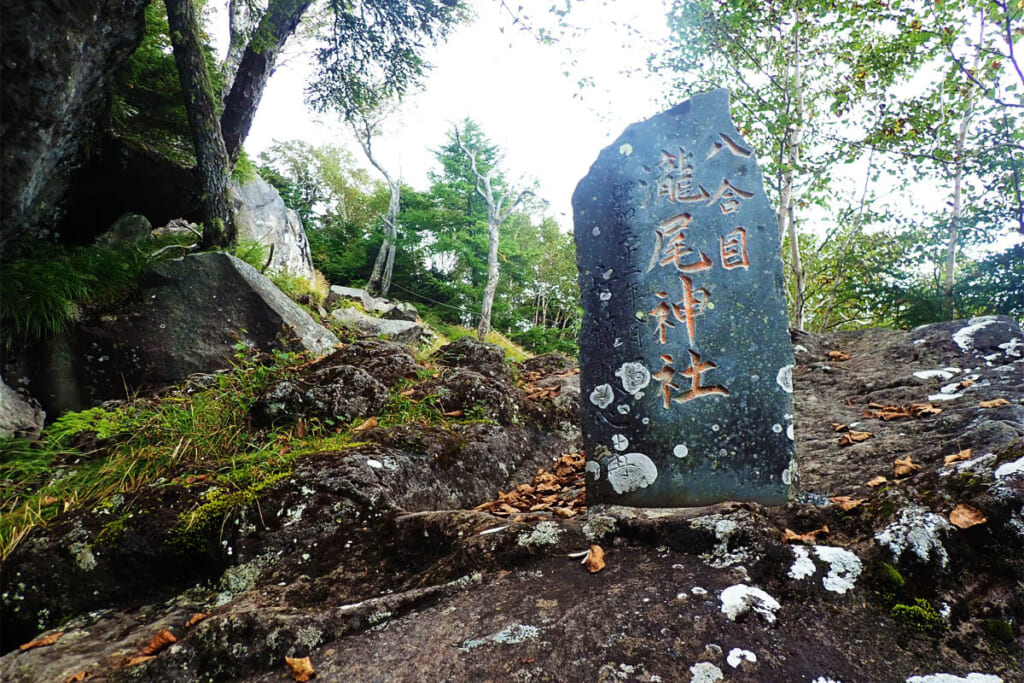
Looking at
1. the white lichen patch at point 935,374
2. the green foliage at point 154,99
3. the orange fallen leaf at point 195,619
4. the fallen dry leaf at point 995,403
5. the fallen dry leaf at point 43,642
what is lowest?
the fallen dry leaf at point 43,642

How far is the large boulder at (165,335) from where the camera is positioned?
4906 millimetres

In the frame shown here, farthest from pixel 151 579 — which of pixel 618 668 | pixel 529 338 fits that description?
pixel 529 338

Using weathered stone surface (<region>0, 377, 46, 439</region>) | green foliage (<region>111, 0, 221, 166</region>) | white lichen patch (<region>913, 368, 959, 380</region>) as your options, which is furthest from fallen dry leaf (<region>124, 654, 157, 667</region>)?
green foliage (<region>111, 0, 221, 166</region>)

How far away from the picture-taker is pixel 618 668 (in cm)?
137

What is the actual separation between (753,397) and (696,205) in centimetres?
123

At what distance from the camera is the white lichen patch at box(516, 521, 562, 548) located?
2.05 m

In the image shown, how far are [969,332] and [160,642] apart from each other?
6953mm

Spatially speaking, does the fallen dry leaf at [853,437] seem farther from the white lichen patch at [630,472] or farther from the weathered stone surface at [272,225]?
the weathered stone surface at [272,225]

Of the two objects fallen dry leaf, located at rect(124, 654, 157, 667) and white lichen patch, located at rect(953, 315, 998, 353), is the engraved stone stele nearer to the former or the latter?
fallen dry leaf, located at rect(124, 654, 157, 667)

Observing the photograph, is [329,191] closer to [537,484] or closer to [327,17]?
[327,17]

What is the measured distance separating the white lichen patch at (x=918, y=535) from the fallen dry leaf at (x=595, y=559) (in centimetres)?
100

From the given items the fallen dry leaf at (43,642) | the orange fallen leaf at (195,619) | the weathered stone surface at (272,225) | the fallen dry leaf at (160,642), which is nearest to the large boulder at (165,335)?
the fallen dry leaf at (43,642)

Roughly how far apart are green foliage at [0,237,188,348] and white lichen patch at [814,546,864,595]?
675 centimetres

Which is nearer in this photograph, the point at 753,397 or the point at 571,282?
the point at 753,397
